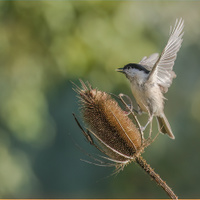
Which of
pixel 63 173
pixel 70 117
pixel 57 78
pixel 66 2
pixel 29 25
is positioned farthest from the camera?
pixel 63 173

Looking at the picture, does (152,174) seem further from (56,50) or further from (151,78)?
(56,50)

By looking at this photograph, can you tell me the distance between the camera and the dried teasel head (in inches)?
169

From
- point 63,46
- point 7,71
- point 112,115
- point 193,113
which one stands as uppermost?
point 7,71

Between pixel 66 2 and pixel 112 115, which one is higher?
pixel 66 2

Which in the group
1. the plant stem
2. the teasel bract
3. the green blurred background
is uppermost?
the green blurred background

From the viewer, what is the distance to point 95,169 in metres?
14.7

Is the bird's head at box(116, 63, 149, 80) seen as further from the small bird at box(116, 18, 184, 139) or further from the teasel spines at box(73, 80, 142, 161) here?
the teasel spines at box(73, 80, 142, 161)

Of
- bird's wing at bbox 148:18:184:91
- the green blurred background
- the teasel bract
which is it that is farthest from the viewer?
the green blurred background

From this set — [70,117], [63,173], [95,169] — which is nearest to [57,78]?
[70,117]

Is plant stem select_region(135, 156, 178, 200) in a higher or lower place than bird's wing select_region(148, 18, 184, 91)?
lower

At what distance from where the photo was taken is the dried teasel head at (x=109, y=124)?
4301 millimetres

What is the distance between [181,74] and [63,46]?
6.78 meters

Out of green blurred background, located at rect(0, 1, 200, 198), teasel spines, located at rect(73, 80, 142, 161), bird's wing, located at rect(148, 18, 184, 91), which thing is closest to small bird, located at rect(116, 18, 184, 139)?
bird's wing, located at rect(148, 18, 184, 91)

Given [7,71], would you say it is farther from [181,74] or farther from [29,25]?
[181,74]
